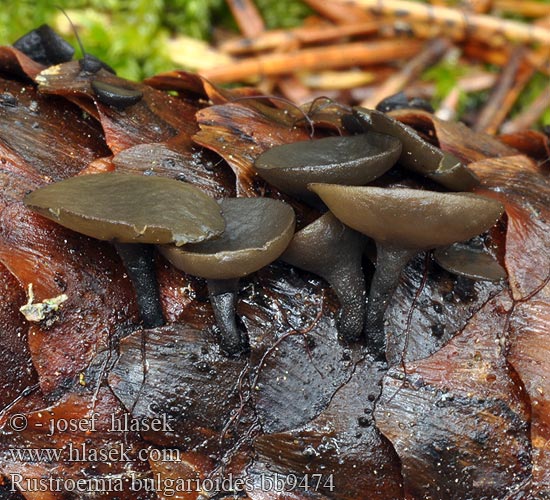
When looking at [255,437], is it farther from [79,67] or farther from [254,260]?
[79,67]

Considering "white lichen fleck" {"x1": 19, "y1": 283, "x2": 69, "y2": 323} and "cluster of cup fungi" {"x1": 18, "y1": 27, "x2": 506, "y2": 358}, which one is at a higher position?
"cluster of cup fungi" {"x1": 18, "y1": 27, "x2": 506, "y2": 358}

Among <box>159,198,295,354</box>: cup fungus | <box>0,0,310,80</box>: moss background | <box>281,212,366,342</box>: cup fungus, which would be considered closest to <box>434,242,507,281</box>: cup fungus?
<box>281,212,366,342</box>: cup fungus

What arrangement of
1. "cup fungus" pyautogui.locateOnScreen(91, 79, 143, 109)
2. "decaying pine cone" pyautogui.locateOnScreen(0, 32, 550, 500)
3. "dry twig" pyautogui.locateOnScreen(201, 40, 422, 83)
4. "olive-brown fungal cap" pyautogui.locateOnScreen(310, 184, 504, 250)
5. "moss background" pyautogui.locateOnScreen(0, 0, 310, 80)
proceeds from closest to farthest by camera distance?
"olive-brown fungal cap" pyautogui.locateOnScreen(310, 184, 504, 250), "decaying pine cone" pyautogui.locateOnScreen(0, 32, 550, 500), "cup fungus" pyautogui.locateOnScreen(91, 79, 143, 109), "moss background" pyautogui.locateOnScreen(0, 0, 310, 80), "dry twig" pyautogui.locateOnScreen(201, 40, 422, 83)

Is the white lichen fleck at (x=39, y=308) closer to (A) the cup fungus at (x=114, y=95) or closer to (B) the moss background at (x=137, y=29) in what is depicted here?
(A) the cup fungus at (x=114, y=95)

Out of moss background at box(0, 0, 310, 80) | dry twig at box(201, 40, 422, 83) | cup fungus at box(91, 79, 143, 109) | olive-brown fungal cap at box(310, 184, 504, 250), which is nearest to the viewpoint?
olive-brown fungal cap at box(310, 184, 504, 250)

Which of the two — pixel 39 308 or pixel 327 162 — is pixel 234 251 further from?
pixel 39 308

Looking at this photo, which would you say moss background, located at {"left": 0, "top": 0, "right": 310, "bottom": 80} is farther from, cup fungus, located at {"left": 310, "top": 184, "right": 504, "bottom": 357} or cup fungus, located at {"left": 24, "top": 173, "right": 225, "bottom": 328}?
cup fungus, located at {"left": 310, "top": 184, "right": 504, "bottom": 357}

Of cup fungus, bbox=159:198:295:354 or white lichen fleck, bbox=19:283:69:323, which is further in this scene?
white lichen fleck, bbox=19:283:69:323

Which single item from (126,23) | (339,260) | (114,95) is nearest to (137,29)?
(126,23)

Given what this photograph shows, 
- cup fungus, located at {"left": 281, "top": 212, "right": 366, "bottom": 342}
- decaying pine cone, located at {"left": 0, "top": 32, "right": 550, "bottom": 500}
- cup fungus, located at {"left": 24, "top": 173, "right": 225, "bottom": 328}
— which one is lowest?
decaying pine cone, located at {"left": 0, "top": 32, "right": 550, "bottom": 500}
